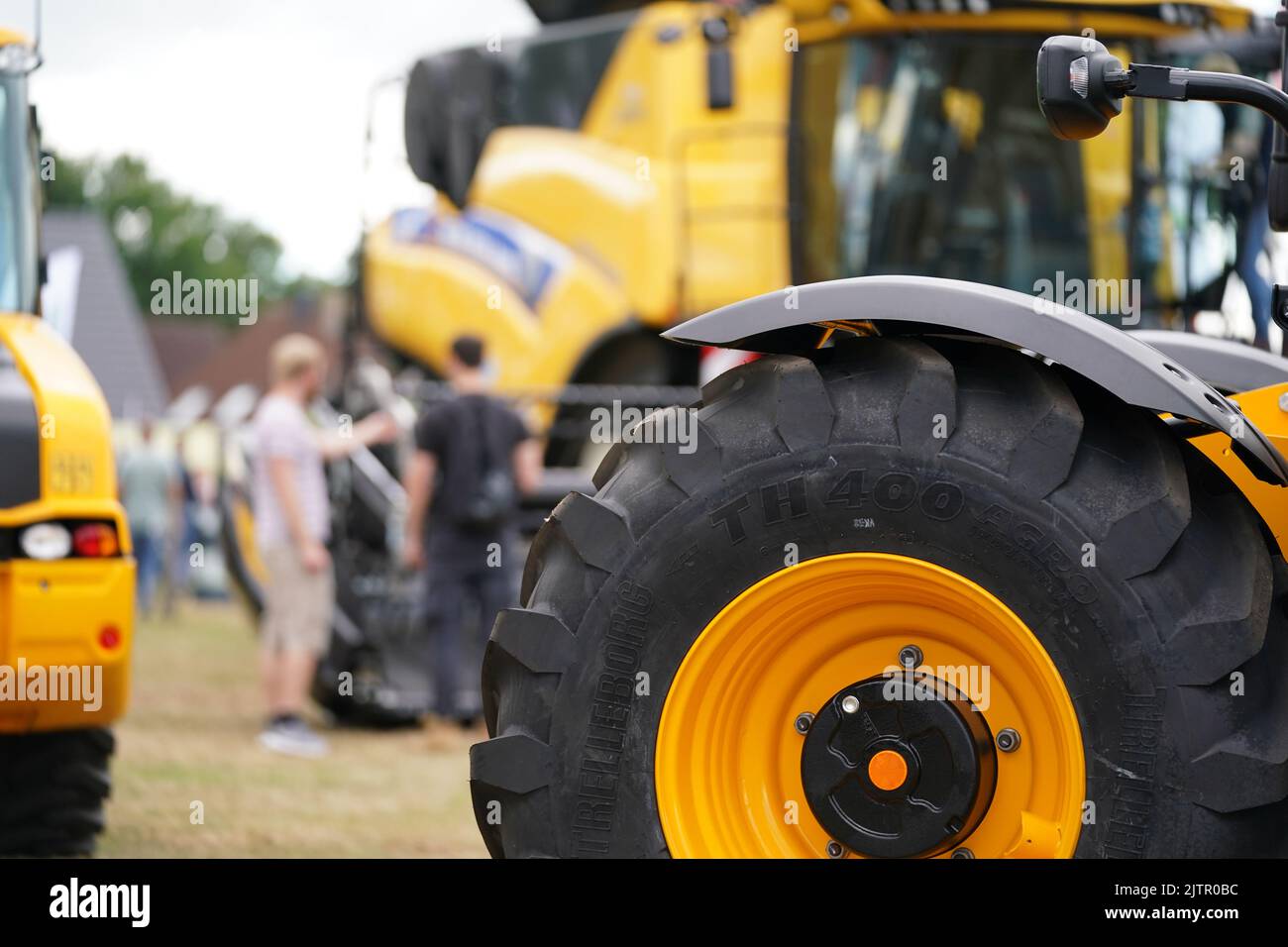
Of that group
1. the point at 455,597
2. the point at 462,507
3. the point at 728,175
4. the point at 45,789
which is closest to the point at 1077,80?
the point at 45,789

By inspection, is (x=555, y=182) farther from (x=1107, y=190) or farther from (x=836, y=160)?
(x=1107, y=190)

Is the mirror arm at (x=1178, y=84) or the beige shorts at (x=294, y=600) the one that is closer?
the mirror arm at (x=1178, y=84)

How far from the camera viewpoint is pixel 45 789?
482 cm

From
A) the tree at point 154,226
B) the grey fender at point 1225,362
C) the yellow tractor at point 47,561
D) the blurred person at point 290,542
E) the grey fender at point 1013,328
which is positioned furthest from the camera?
the tree at point 154,226

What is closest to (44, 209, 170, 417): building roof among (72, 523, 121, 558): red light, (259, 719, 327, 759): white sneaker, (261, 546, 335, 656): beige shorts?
(261, 546, 335, 656): beige shorts

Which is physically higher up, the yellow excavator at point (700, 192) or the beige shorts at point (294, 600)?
the yellow excavator at point (700, 192)

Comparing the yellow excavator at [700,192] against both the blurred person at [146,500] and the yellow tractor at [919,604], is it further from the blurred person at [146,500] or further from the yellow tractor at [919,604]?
the yellow tractor at [919,604]

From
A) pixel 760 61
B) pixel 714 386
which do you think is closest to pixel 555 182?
pixel 760 61

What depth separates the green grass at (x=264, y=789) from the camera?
5340mm

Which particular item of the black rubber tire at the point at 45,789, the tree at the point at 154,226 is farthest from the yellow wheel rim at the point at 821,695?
the tree at the point at 154,226

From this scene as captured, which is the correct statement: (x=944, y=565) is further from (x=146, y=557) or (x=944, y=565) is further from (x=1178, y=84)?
(x=146, y=557)

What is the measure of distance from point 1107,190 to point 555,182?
3.07 meters

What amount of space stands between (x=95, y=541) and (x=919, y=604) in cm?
275

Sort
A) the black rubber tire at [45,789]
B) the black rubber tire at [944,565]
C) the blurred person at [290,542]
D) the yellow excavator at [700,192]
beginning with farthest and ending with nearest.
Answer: the blurred person at [290,542]
the yellow excavator at [700,192]
the black rubber tire at [45,789]
the black rubber tire at [944,565]
